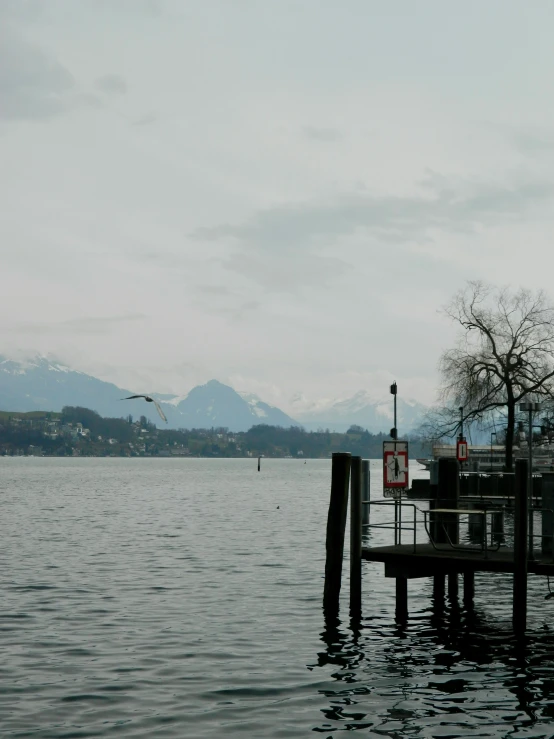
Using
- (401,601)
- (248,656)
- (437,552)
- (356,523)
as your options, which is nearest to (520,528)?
(437,552)

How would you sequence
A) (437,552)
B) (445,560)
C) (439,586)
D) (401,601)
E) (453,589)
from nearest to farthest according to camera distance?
1. (445,560)
2. (437,552)
3. (401,601)
4. (439,586)
5. (453,589)

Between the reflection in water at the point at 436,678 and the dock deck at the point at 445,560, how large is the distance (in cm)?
146

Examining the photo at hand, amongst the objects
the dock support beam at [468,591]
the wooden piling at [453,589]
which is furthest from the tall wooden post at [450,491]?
the dock support beam at [468,591]

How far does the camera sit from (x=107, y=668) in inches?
758

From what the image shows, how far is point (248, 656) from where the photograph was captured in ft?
67.8

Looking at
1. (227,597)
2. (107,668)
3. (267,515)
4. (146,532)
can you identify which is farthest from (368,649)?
(267,515)

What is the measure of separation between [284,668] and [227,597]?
365 inches

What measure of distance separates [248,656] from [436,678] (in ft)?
12.2

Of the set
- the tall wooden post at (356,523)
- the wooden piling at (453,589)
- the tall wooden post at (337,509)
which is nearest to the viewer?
the tall wooden post at (356,523)

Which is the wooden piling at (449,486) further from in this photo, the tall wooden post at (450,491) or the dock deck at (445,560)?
the dock deck at (445,560)

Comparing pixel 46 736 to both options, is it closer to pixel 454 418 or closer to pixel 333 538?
pixel 333 538

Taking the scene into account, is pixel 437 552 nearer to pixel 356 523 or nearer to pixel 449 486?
pixel 356 523

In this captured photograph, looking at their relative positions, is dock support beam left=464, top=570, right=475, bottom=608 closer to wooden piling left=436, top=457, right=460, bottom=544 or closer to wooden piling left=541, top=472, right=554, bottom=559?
wooden piling left=436, top=457, right=460, bottom=544

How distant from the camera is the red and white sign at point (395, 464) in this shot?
31141 mm
